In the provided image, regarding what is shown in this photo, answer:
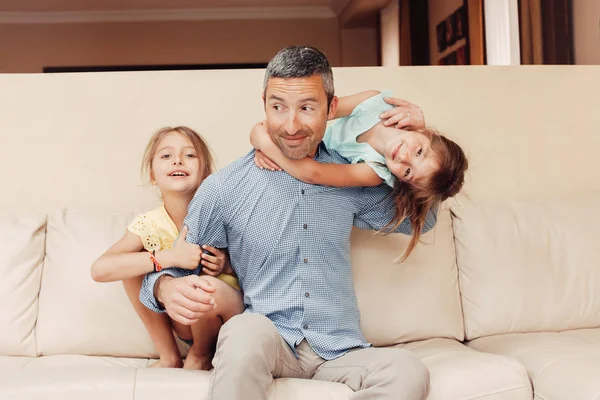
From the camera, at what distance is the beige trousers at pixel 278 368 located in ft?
5.26

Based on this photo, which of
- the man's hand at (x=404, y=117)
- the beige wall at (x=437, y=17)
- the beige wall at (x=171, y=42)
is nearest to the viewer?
the man's hand at (x=404, y=117)

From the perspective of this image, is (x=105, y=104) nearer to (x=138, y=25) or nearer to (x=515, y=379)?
(x=515, y=379)

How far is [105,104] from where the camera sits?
2.65 m

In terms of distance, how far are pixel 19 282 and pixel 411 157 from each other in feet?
4.17

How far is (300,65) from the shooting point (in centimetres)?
184

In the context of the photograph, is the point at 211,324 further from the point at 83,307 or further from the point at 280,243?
the point at 83,307

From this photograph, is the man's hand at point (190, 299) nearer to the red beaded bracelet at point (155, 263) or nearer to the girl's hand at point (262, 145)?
the red beaded bracelet at point (155, 263)

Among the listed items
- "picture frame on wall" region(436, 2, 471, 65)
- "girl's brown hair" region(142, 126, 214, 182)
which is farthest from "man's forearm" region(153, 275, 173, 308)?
"picture frame on wall" region(436, 2, 471, 65)

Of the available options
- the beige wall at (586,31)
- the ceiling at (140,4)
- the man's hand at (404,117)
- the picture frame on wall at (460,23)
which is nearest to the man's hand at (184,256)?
the man's hand at (404,117)

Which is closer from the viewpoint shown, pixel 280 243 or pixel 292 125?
pixel 292 125

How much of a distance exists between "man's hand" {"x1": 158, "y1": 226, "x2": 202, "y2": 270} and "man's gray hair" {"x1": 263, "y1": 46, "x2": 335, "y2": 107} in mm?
492

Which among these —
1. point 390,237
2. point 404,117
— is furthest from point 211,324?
point 404,117

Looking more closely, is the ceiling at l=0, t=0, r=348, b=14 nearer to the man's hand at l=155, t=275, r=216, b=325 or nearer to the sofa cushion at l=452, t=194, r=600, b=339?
the sofa cushion at l=452, t=194, r=600, b=339

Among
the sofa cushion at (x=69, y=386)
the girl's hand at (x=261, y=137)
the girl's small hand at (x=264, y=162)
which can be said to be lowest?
the sofa cushion at (x=69, y=386)
